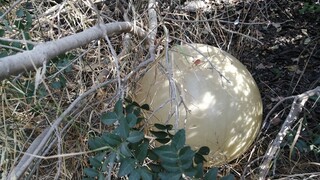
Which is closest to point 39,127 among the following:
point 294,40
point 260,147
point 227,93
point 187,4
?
point 227,93

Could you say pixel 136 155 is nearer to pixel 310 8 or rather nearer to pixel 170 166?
pixel 170 166

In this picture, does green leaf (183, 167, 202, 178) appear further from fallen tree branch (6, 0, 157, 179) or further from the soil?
the soil

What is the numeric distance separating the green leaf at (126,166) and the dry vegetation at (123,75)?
4.5 inches

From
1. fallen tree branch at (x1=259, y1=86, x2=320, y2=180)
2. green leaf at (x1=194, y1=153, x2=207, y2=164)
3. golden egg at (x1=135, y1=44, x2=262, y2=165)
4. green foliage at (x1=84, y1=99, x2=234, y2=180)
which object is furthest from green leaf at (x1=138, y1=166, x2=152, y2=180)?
fallen tree branch at (x1=259, y1=86, x2=320, y2=180)

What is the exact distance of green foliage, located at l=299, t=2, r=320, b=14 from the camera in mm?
2941

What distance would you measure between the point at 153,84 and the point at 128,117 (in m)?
0.50

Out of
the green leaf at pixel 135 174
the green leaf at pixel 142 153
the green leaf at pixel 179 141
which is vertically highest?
the green leaf at pixel 179 141

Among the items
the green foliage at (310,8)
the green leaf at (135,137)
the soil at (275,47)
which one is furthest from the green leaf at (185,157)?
the green foliage at (310,8)

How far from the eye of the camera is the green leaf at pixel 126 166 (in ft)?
4.64

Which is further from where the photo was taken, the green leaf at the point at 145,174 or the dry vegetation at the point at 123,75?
the dry vegetation at the point at 123,75

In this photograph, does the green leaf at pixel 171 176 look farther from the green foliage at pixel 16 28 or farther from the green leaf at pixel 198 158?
the green foliage at pixel 16 28

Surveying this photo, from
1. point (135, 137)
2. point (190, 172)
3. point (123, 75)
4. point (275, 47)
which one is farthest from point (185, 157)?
point (275, 47)

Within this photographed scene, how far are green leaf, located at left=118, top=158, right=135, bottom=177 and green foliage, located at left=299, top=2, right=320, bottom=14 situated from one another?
73.4 inches

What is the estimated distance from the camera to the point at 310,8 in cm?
294
